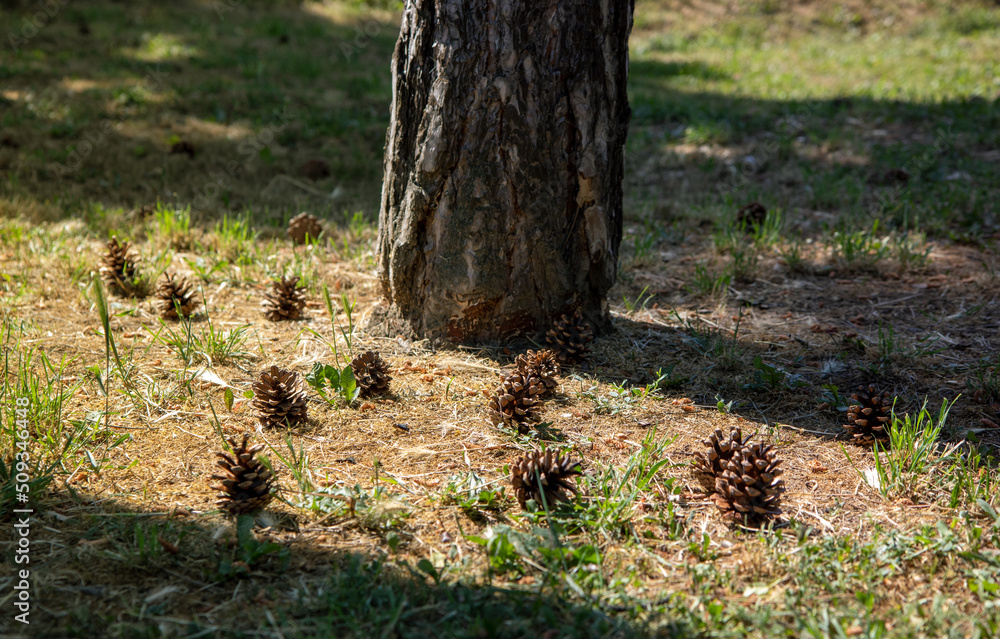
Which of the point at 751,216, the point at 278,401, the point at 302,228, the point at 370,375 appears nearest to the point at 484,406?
the point at 370,375

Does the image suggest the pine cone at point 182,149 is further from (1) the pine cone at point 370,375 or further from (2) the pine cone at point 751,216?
(2) the pine cone at point 751,216

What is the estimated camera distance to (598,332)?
117 inches

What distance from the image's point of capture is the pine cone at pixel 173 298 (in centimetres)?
311

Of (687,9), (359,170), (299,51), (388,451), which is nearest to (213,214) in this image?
(359,170)

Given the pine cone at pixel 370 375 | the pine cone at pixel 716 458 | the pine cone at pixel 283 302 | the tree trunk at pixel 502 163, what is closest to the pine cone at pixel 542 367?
the tree trunk at pixel 502 163

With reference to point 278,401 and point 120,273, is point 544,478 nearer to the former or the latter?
point 278,401

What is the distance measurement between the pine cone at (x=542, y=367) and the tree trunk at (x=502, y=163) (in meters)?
0.36

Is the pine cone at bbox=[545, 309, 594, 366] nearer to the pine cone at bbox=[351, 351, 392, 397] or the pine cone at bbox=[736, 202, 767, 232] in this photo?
the pine cone at bbox=[351, 351, 392, 397]

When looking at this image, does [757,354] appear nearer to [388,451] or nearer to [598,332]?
[598,332]

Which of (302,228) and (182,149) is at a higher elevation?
(182,149)

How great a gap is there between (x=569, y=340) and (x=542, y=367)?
34 cm

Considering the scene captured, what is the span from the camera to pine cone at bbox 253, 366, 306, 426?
2.28 meters

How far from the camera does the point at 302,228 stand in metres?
4.18

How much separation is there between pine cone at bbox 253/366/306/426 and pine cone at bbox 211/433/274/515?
0.38 metres
